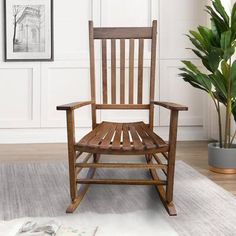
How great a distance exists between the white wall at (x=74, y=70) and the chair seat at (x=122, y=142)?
5.11ft

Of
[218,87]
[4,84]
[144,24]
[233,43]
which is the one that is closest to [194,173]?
[218,87]

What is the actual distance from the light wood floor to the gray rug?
0.56 feet

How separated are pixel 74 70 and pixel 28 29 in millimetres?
570

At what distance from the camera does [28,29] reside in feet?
11.8

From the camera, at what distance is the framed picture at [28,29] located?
3576 mm

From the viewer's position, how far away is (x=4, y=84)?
11.8 feet

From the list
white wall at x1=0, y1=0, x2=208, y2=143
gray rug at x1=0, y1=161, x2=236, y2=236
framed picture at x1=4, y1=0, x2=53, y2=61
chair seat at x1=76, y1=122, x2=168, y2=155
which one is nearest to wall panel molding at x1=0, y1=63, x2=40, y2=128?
white wall at x1=0, y1=0, x2=208, y2=143

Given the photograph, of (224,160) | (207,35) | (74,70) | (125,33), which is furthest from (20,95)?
(224,160)

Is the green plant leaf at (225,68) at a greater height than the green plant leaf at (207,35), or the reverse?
the green plant leaf at (207,35)

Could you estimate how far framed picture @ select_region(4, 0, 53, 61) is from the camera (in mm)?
3576

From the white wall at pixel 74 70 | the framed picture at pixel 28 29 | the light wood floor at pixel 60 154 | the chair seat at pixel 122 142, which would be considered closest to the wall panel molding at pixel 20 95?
the white wall at pixel 74 70

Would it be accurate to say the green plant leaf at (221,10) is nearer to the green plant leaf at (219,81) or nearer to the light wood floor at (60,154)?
the green plant leaf at (219,81)

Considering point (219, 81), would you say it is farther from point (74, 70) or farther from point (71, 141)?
point (74, 70)

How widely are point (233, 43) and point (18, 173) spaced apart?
1.66 m
